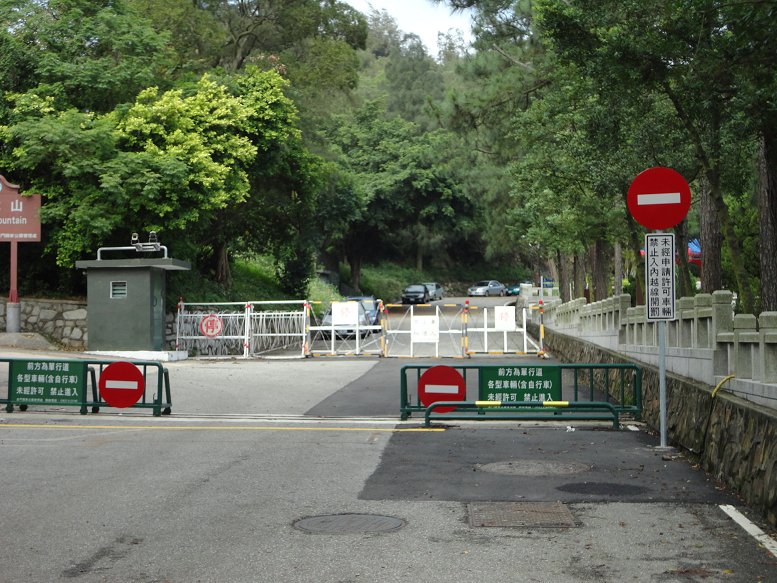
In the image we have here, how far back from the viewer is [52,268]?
24609 mm

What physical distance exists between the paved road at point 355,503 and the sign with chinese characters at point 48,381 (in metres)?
0.51

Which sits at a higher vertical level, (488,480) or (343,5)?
(343,5)

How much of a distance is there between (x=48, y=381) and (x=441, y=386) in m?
5.90

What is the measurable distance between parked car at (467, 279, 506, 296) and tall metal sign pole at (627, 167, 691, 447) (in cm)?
6171

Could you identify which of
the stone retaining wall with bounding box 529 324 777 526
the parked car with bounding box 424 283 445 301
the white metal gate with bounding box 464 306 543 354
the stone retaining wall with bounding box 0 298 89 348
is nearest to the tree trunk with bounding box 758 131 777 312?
the stone retaining wall with bounding box 529 324 777 526

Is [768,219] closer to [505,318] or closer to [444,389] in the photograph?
[444,389]

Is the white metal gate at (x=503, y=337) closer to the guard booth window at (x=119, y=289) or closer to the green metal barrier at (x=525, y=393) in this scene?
the guard booth window at (x=119, y=289)

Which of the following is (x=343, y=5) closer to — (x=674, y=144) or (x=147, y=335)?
(x=147, y=335)

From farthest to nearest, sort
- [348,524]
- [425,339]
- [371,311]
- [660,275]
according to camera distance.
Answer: [371,311] < [425,339] < [660,275] < [348,524]

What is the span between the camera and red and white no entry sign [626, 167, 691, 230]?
8.94 metres

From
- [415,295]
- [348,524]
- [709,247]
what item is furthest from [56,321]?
[415,295]

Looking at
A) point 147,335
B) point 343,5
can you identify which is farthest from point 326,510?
point 343,5

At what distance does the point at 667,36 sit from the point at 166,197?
15191mm

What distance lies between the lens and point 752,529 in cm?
586
